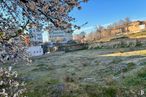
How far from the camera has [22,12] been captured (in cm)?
650

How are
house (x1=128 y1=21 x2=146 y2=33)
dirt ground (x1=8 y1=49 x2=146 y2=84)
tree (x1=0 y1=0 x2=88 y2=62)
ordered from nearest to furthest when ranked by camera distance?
tree (x1=0 y1=0 x2=88 y2=62) → dirt ground (x1=8 y1=49 x2=146 y2=84) → house (x1=128 y1=21 x2=146 y2=33)

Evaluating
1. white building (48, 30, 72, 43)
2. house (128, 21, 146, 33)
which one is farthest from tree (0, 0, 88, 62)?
house (128, 21, 146, 33)

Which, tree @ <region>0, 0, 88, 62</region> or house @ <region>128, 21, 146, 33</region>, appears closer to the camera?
tree @ <region>0, 0, 88, 62</region>

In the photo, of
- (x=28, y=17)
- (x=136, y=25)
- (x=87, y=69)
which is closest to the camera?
(x=28, y=17)

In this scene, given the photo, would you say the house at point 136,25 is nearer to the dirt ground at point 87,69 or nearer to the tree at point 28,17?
the dirt ground at point 87,69

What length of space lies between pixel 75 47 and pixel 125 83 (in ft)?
167

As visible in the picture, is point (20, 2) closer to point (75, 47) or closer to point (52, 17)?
point (52, 17)

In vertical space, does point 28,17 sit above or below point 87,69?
above

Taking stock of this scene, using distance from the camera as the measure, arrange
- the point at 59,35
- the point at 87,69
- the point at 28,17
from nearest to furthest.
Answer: the point at 28,17 → the point at 87,69 → the point at 59,35

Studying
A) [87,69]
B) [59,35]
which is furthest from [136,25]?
[87,69]

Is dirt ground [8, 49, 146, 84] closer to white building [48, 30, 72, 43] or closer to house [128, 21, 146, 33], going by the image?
white building [48, 30, 72, 43]

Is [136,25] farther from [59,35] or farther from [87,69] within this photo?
[87,69]

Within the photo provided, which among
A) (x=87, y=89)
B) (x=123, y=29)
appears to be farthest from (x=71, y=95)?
(x=123, y=29)

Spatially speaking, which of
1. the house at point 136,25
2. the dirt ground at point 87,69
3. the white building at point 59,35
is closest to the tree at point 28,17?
the white building at point 59,35
